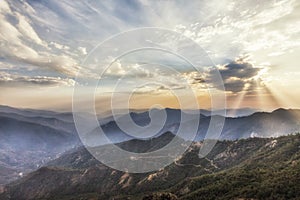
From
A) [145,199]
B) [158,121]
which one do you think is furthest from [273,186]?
[158,121]

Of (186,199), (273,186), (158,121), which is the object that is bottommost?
(186,199)

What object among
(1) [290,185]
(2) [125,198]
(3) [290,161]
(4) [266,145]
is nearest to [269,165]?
(3) [290,161]

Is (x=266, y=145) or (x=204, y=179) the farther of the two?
(x=266, y=145)

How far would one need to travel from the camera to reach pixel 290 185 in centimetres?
9825

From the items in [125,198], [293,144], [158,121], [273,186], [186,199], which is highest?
[158,121]

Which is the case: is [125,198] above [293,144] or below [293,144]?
below

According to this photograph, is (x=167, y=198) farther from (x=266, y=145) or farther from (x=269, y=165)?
(x=266, y=145)

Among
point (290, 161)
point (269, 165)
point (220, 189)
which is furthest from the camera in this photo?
point (269, 165)

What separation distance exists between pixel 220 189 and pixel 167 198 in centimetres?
3483

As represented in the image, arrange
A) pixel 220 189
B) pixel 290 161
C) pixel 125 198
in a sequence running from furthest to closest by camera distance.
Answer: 1. pixel 125 198
2. pixel 290 161
3. pixel 220 189

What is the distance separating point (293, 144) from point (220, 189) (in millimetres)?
64971

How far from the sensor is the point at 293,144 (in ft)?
530

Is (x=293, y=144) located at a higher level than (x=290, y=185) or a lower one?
higher

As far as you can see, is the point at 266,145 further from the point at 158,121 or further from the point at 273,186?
the point at 158,121
